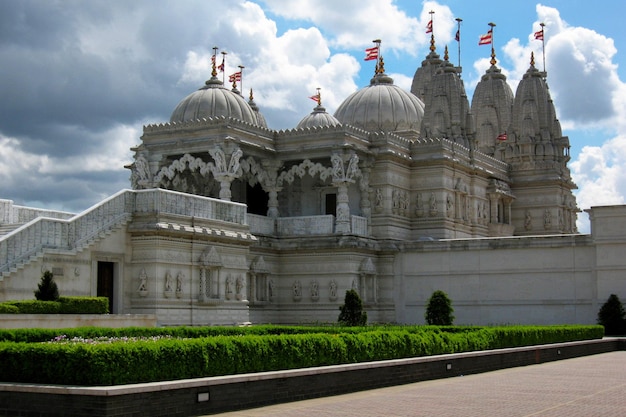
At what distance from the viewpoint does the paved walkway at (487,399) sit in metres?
15.9

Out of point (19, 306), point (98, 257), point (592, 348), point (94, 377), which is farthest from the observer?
point (592, 348)

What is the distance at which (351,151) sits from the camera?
44688 mm

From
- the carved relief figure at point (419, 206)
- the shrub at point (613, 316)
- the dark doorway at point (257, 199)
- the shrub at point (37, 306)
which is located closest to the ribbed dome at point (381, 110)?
the carved relief figure at point (419, 206)

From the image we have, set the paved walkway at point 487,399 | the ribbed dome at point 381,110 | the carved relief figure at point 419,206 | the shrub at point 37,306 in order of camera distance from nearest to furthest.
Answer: the paved walkway at point 487,399
the shrub at point 37,306
the carved relief figure at point 419,206
the ribbed dome at point 381,110

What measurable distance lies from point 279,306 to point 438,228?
30.6ft

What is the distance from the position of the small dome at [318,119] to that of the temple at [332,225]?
0.13 metres

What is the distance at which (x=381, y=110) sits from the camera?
52781 mm

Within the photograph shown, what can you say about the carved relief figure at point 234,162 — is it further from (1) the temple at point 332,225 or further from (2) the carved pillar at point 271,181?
(2) the carved pillar at point 271,181

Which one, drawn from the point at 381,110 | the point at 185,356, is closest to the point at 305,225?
the point at 381,110

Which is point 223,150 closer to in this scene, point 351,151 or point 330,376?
point 351,151

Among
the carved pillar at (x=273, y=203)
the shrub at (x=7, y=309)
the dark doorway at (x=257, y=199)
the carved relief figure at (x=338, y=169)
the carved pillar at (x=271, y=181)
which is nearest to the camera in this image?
the shrub at (x=7, y=309)

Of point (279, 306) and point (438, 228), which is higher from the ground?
point (438, 228)

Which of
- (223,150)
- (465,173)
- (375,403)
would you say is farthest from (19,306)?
(465,173)

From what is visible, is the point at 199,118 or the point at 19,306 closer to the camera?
the point at 19,306
